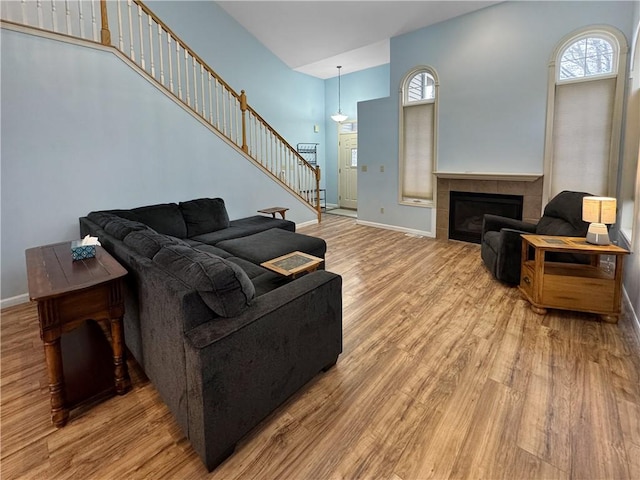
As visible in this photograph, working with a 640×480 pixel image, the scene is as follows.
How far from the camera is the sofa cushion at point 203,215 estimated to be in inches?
173

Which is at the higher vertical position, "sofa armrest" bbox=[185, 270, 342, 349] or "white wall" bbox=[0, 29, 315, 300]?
"white wall" bbox=[0, 29, 315, 300]

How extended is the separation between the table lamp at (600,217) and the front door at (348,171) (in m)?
6.67

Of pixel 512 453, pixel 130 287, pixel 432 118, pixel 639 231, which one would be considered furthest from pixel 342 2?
pixel 512 453

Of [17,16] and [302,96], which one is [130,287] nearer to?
[17,16]

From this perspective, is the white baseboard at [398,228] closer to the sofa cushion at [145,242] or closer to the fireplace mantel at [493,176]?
the fireplace mantel at [493,176]

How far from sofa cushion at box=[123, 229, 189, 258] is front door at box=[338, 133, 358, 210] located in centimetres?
751

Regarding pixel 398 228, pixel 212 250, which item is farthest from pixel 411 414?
pixel 398 228

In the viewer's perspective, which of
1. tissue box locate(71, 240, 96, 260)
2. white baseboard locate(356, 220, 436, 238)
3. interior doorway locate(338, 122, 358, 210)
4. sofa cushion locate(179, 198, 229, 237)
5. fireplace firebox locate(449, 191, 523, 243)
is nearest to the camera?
tissue box locate(71, 240, 96, 260)

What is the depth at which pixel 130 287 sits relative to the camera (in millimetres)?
2135

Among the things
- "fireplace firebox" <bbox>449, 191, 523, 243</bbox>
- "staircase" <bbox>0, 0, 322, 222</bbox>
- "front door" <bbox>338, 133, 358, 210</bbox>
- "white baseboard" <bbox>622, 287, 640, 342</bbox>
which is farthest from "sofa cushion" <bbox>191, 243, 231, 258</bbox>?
"front door" <bbox>338, 133, 358, 210</bbox>

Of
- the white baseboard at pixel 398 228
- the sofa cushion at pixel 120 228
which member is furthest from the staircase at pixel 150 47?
the sofa cushion at pixel 120 228

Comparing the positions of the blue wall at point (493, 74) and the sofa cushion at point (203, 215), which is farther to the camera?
the blue wall at point (493, 74)

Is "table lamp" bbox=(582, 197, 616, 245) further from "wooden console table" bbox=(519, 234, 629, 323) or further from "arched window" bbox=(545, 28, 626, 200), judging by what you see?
"arched window" bbox=(545, 28, 626, 200)

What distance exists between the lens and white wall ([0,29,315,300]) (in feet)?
10.6
